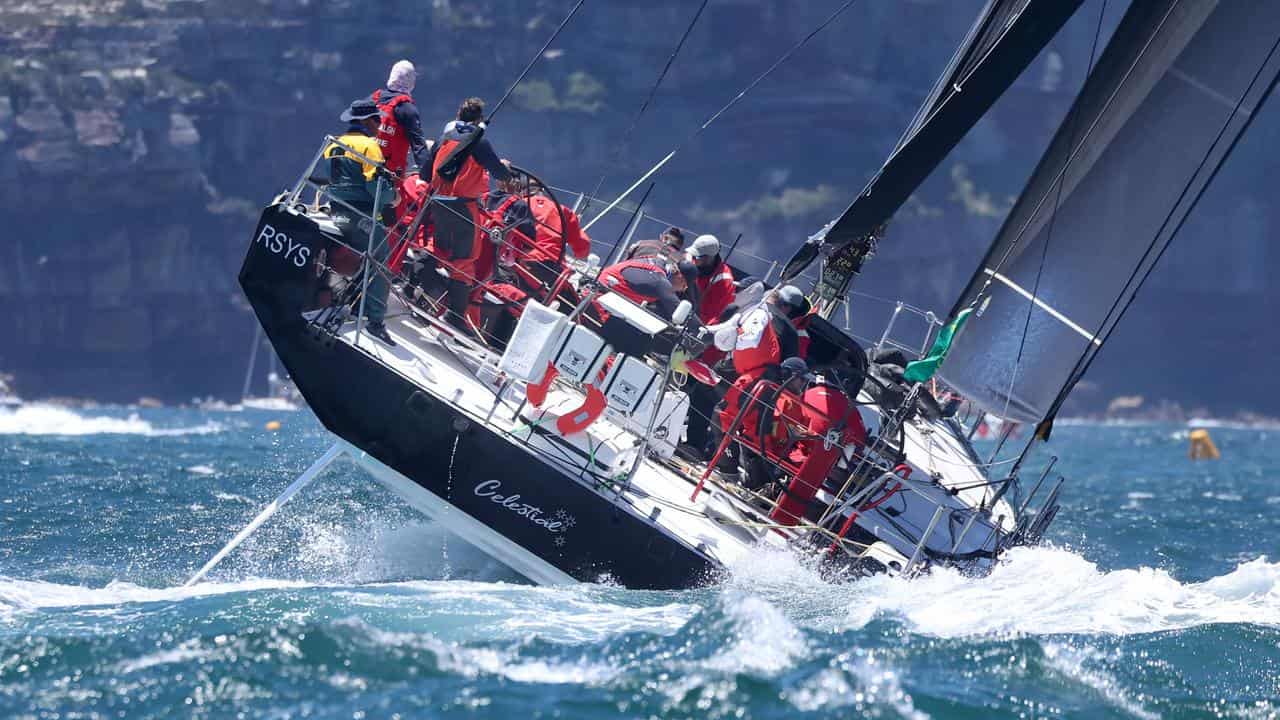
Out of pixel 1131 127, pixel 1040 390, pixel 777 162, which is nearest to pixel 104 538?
pixel 1040 390

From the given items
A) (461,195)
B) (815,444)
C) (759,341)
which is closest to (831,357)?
(759,341)

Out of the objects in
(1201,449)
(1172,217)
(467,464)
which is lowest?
(1201,449)

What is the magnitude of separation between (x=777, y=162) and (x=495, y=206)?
172 ft

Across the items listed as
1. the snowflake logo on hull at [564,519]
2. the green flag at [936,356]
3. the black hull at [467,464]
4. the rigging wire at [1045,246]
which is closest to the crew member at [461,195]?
the black hull at [467,464]

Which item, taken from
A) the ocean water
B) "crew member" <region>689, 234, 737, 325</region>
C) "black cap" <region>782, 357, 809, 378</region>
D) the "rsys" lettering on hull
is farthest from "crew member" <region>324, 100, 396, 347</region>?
"black cap" <region>782, 357, 809, 378</region>

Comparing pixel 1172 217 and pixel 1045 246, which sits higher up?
pixel 1172 217

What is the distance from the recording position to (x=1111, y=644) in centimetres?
639

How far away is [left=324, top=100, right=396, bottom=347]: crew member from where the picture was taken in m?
7.38

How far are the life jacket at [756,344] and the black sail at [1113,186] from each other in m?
1.40

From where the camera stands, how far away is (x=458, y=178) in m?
7.79

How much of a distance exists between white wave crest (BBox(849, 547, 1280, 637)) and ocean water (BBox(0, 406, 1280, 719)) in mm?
16

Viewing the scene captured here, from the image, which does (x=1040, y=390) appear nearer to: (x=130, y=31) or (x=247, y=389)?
(x=247, y=389)

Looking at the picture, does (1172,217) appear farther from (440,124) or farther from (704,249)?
(440,124)

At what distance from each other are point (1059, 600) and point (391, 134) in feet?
14.1
